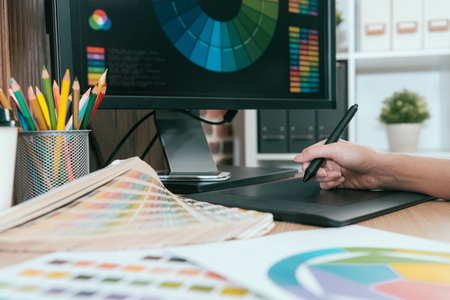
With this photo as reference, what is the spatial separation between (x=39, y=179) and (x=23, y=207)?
0.14m

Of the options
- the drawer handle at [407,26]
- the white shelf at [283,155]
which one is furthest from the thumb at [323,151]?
the drawer handle at [407,26]

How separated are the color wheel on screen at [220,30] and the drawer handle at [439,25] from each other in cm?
93

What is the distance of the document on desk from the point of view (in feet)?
0.74

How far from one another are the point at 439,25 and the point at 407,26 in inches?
4.5

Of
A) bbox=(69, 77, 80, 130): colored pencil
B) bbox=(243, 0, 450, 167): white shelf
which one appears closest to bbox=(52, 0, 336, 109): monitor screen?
bbox=(69, 77, 80, 130): colored pencil

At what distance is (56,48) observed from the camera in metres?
0.58

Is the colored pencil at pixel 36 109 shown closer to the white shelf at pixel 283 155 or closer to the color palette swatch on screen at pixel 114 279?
the color palette swatch on screen at pixel 114 279

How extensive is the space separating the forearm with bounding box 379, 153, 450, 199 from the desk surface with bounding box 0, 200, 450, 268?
0.22 ft

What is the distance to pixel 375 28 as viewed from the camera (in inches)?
→ 58.1

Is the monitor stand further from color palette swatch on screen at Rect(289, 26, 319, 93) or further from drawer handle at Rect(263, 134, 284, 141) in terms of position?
drawer handle at Rect(263, 134, 284, 141)

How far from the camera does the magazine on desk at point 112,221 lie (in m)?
0.31

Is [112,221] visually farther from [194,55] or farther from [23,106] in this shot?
[194,55]

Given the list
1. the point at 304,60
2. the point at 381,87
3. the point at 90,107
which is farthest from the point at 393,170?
the point at 381,87

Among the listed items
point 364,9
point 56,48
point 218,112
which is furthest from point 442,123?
point 56,48
